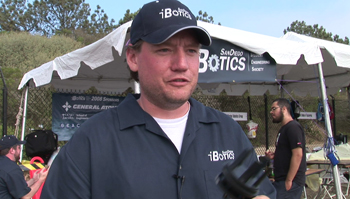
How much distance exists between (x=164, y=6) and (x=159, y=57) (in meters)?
0.22

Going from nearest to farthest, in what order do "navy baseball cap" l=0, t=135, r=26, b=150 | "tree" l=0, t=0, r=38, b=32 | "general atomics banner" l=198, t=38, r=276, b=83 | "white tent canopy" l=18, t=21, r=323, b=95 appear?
1. "navy baseball cap" l=0, t=135, r=26, b=150
2. "white tent canopy" l=18, t=21, r=323, b=95
3. "general atomics banner" l=198, t=38, r=276, b=83
4. "tree" l=0, t=0, r=38, b=32

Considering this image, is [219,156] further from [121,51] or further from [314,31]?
[314,31]

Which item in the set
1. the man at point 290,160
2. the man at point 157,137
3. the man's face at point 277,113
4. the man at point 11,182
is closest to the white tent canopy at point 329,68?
the man's face at point 277,113

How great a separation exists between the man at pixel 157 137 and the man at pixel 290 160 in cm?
341

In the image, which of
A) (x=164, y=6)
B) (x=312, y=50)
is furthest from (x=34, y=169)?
(x=312, y=50)

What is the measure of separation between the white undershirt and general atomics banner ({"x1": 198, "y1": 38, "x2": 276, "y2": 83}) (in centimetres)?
330

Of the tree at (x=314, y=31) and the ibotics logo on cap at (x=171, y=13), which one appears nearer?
the ibotics logo on cap at (x=171, y=13)

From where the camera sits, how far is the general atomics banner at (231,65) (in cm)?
470

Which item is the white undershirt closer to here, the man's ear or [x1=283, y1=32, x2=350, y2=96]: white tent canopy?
the man's ear

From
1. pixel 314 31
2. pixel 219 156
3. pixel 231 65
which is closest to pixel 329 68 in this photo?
pixel 231 65

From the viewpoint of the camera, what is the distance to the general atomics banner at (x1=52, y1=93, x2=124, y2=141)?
698 cm

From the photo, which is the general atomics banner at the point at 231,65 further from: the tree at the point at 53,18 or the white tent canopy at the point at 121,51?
the tree at the point at 53,18

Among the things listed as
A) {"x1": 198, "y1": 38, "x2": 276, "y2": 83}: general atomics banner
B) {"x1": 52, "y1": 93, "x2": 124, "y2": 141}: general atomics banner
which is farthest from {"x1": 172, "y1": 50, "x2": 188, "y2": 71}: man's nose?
{"x1": 52, "y1": 93, "x2": 124, "y2": 141}: general atomics banner

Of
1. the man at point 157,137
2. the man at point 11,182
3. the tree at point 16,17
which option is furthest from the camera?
the tree at point 16,17
